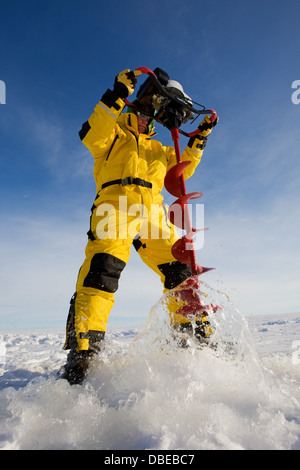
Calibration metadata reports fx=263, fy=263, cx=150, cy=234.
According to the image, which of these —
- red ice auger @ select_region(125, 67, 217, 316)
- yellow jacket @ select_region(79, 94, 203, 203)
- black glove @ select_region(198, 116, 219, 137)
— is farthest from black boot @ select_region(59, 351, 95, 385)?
black glove @ select_region(198, 116, 219, 137)

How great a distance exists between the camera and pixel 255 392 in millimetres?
1291

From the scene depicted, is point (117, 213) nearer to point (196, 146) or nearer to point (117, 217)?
point (117, 217)

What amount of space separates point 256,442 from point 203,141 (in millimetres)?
2735

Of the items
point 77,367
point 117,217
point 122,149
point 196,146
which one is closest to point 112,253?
point 117,217

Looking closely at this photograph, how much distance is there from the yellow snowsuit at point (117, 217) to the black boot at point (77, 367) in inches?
2.1

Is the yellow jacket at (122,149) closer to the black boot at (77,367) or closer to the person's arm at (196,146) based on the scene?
the person's arm at (196,146)

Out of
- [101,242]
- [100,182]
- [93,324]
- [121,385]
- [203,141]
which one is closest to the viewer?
[121,385]

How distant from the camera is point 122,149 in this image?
260cm

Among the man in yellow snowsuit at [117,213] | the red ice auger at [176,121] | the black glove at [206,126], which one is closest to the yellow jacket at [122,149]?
the man in yellow snowsuit at [117,213]

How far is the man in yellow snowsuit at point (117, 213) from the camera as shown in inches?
80.5

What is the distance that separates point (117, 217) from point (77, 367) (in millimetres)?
1232
